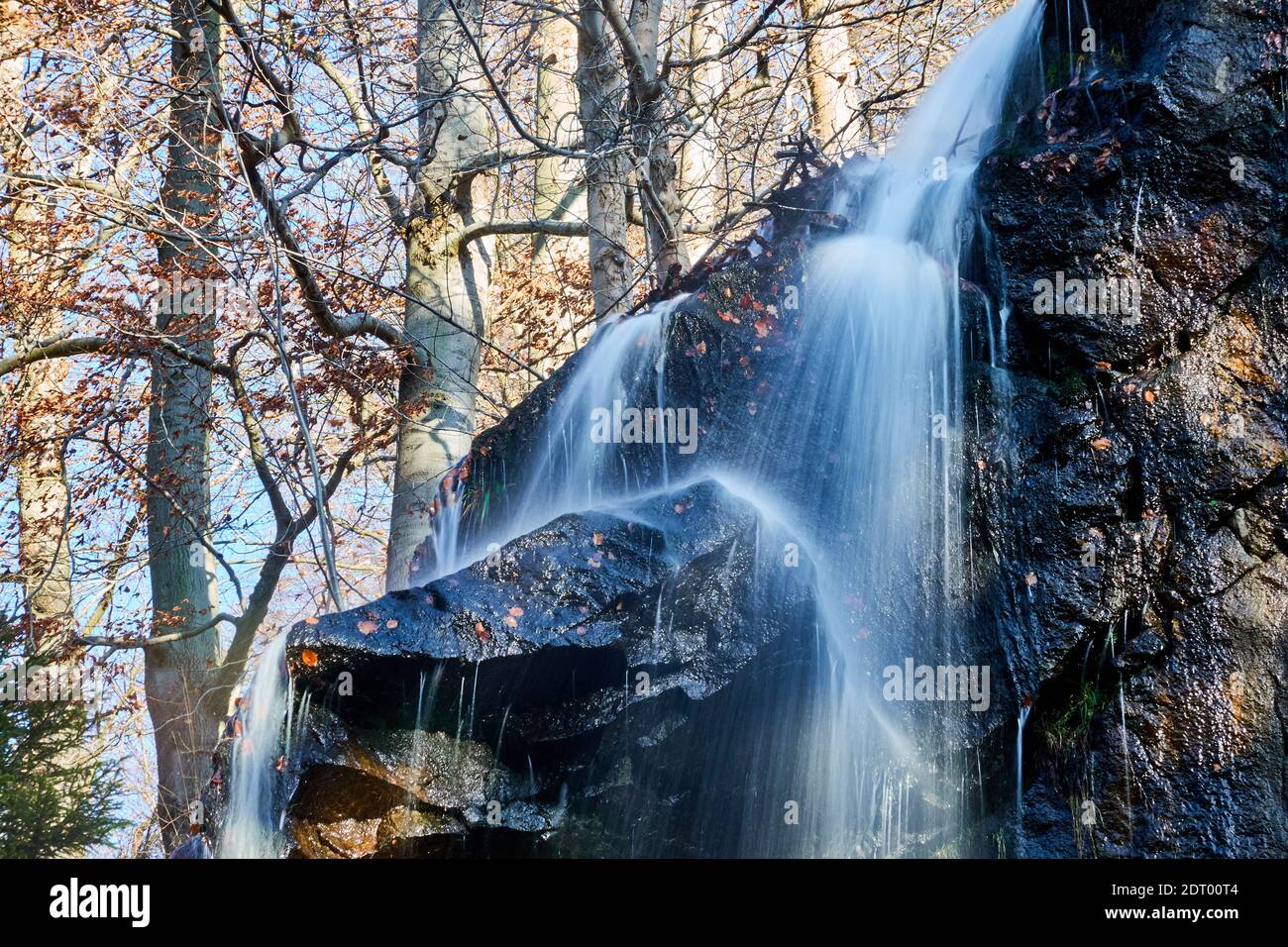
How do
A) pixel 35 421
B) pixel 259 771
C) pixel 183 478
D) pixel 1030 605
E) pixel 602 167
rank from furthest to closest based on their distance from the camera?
pixel 35 421 → pixel 183 478 → pixel 602 167 → pixel 1030 605 → pixel 259 771

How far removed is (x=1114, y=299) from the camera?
561 cm

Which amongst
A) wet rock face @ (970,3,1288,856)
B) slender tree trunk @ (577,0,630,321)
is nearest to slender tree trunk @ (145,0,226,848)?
slender tree trunk @ (577,0,630,321)

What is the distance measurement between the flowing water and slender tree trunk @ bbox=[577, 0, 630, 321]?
9.67 ft

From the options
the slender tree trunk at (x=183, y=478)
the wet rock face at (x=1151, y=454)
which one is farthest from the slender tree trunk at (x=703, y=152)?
the wet rock face at (x=1151, y=454)

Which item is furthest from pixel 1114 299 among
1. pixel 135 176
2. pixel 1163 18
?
pixel 135 176

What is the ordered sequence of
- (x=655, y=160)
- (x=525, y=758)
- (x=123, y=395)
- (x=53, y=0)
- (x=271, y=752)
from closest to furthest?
(x=271, y=752) < (x=525, y=758) < (x=655, y=160) < (x=53, y=0) < (x=123, y=395)

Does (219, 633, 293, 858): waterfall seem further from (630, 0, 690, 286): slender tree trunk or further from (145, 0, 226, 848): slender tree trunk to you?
(630, 0, 690, 286): slender tree trunk

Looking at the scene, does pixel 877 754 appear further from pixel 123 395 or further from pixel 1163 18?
pixel 123 395

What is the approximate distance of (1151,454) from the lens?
5.41 m

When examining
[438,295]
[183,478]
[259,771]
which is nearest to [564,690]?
[259,771]

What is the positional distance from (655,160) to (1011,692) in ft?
18.9

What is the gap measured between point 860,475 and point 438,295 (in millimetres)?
5715

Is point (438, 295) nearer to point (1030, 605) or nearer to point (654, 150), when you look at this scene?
point (654, 150)

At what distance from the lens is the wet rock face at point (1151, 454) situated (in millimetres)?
5047
